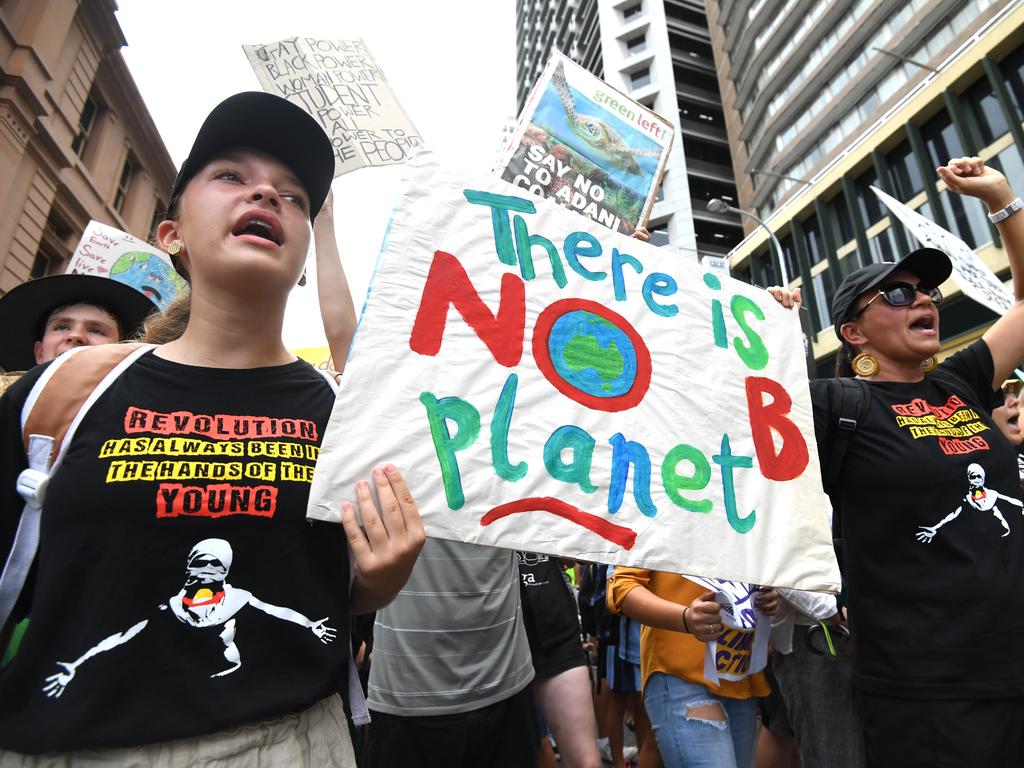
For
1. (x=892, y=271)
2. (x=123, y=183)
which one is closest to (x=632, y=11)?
(x=123, y=183)

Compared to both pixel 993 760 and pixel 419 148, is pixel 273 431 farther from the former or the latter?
pixel 993 760

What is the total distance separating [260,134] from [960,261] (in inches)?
117

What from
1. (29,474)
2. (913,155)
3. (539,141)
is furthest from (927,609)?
(913,155)

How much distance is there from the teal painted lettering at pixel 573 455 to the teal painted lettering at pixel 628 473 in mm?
62

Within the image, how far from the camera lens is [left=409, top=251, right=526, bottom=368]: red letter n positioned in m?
1.49

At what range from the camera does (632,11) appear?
4078cm

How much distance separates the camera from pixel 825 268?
917 inches

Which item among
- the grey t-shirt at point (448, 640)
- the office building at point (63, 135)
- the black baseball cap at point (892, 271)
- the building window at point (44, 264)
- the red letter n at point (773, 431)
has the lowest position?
the grey t-shirt at point (448, 640)

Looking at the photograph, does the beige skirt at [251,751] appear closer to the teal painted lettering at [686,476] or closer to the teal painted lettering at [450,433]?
the teal painted lettering at [450,433]

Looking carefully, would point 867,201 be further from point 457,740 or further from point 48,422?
point 48,422

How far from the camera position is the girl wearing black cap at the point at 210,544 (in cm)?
93

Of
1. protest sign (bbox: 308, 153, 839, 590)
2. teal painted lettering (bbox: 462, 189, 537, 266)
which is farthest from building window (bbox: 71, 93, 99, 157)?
protest sign (bbox: 308, 153, 839, 590)

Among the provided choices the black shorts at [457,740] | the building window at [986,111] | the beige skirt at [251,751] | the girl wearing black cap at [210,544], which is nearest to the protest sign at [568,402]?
the girl wearing black cap at [210,544]

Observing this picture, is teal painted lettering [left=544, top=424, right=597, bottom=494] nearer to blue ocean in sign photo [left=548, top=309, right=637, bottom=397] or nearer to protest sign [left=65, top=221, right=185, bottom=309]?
blue ocean in sign photo [left=548, top=309, right=637, bottom=397]
